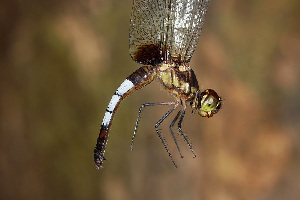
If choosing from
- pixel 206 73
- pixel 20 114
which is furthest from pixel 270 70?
pixel 20 114

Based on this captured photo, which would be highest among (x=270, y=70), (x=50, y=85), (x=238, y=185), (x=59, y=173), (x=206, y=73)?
(x=50, y=85)

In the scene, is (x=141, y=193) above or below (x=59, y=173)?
below

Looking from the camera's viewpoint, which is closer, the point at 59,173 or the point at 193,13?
the point at 193,13

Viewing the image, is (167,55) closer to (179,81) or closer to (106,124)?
(179,81)

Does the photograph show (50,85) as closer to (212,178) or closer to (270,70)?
(212,178)

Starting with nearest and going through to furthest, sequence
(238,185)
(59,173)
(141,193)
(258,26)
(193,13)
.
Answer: (193,13) < (258,26) < (238,185) < (141,193) < (59,173)

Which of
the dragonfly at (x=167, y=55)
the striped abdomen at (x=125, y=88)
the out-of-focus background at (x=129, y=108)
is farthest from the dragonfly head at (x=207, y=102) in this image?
the out-of-focus background at (x=129, y=108)

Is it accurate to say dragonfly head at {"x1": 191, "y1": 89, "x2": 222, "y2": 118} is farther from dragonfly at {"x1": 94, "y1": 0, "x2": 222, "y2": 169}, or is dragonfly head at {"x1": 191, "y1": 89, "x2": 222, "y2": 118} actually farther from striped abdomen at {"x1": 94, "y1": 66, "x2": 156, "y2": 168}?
striped abdomen at {"x1": 94, "y1": 66, "x2": 156, "y2": 168}

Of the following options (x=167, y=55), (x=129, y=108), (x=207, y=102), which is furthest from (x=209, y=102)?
(x=129, y=108)
